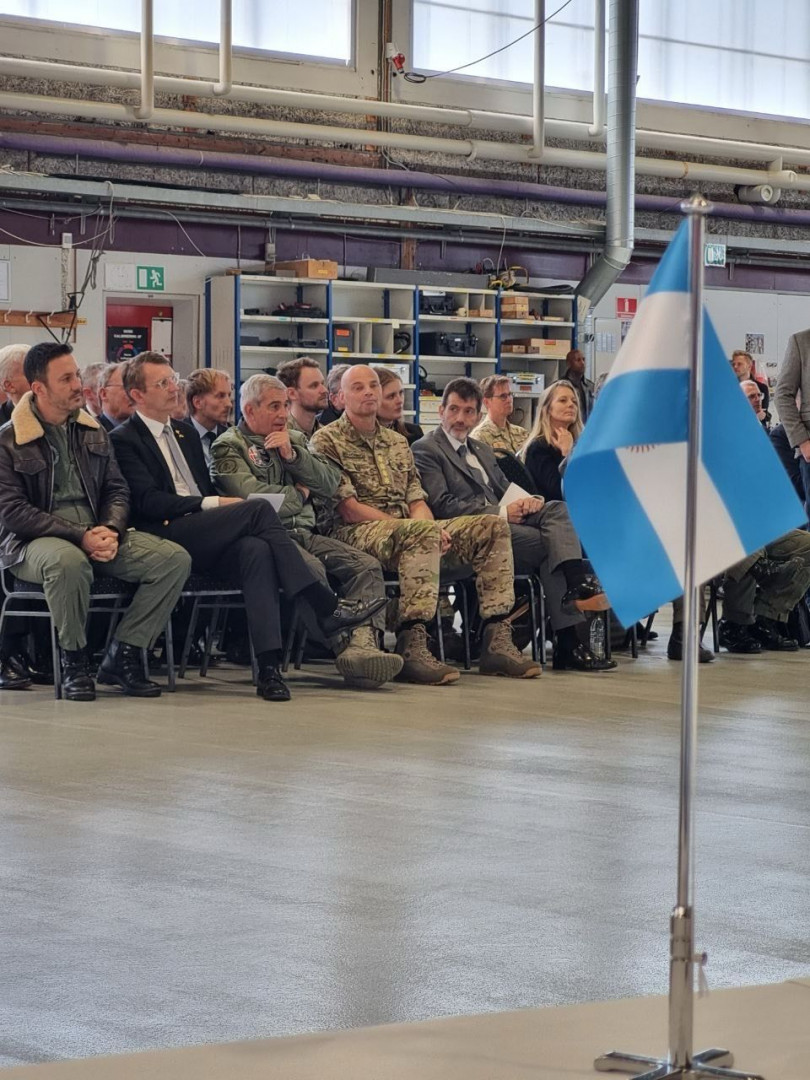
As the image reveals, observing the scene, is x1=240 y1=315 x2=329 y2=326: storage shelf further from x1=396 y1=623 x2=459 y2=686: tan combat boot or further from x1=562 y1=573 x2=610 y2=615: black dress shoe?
x1=396 y1=623 x2=459 y2=686: tan combat boot

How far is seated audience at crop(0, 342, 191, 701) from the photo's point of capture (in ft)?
20.2

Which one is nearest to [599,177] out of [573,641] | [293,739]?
[573,641]

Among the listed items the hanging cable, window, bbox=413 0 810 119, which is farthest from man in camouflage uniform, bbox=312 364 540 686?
window, bbox=413 0 810 119

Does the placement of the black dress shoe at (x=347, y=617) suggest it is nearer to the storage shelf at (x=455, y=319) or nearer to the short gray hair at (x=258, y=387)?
the short gray hair at (x=258, y=387)

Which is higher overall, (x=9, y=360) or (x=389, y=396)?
(x=9, y=360)

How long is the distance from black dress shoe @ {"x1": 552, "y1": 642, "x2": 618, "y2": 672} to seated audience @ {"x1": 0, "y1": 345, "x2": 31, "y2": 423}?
2512 millimetres

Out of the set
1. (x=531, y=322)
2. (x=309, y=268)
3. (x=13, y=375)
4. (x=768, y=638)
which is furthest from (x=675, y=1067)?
(x=531, y=322)

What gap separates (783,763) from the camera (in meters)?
4.91

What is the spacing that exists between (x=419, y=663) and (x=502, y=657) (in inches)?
17.0

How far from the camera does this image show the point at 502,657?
23.2 ft

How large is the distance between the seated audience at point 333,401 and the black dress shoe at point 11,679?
6.40 ft

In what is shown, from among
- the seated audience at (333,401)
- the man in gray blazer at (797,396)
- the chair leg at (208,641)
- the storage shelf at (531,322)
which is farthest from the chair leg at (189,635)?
the storage shelf at (531,322)

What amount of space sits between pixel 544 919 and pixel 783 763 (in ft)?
6.65

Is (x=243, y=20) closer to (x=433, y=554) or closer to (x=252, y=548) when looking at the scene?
(x=433, y=554)
